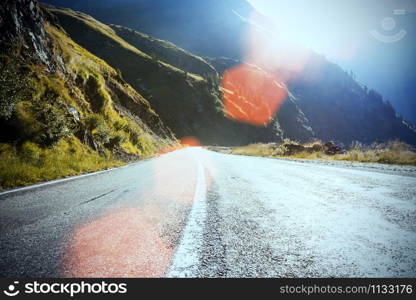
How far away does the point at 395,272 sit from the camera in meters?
1.90

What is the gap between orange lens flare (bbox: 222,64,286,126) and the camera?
10831cm

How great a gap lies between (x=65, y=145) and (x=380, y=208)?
1108 centimetres

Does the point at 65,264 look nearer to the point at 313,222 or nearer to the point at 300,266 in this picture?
the point at 300,266

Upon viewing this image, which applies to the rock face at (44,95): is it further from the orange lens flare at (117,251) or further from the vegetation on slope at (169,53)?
the vegetation on slope at (169,53)

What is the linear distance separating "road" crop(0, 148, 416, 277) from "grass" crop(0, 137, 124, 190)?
1.78 m

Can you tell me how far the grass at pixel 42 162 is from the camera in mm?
6348

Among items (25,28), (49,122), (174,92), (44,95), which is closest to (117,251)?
(49,122)

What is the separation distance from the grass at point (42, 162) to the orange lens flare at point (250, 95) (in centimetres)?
8994

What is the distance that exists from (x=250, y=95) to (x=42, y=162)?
5333 inches

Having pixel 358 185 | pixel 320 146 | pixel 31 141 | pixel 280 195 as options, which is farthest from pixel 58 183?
pixel 320 146

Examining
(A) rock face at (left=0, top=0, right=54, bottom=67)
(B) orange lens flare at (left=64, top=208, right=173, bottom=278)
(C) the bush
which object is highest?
(A) rock face at (left=0, top=0, right=54, bottom=67)

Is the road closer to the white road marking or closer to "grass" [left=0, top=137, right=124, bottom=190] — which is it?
the white road marking

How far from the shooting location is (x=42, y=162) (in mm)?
8109

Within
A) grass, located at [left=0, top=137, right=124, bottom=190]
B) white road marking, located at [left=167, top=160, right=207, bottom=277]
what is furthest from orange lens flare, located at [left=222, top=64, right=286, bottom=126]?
white road marking, located at [left=167, top=160, right=207, bottom=277]
